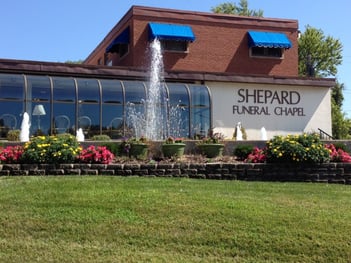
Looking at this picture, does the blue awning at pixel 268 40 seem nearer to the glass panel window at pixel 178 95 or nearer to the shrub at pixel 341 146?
the glass panel window at pixel 178 95

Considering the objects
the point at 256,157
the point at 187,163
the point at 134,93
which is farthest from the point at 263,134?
the point at 187,163

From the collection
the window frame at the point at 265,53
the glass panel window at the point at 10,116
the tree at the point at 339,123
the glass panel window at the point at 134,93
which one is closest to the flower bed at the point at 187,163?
the glass panel window at the point at 10,116

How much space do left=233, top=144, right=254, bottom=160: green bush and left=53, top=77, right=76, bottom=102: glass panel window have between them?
9.20 m

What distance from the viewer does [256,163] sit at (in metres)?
13.7

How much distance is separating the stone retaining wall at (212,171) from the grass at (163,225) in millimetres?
1756

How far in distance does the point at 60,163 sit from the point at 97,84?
1049 cm

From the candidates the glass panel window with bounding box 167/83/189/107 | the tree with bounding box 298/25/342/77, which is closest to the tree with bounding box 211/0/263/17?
the tree with bounding box 298/25/342/77

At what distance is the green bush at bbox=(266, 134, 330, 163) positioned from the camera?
13.5 meters

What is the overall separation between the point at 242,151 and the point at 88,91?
371 inches

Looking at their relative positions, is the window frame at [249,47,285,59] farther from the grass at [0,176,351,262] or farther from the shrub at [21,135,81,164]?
the grass at [0,176,351,262]

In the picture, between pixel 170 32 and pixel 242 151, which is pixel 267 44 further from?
pixel 242 151

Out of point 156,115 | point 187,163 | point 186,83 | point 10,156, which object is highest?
point 186,83

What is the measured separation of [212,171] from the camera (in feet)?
43.1

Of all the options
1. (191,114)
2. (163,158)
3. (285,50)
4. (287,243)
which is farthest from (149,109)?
(287,243)
